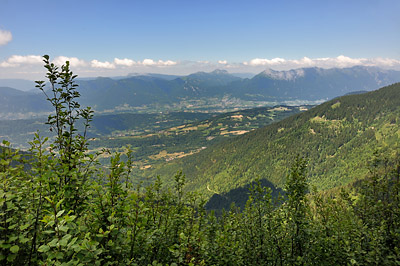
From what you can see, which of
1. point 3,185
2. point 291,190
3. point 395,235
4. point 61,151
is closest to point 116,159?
point 61,151

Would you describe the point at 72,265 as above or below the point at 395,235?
above

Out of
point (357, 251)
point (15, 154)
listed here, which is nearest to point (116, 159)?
point (15, 154)

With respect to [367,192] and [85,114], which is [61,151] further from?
[367,192]

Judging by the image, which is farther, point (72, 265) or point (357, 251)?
point (357, 251)

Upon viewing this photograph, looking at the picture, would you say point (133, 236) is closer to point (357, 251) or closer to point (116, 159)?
point (116, 159)

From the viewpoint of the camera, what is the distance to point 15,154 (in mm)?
6055

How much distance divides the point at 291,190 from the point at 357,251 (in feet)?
11.5

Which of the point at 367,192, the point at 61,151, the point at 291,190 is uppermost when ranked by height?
the point at 61,151

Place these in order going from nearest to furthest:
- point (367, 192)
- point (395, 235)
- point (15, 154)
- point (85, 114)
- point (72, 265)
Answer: point (72, 265) → point (15, 154) → point (85, 114) → point (395, 235) → point (367, 192)

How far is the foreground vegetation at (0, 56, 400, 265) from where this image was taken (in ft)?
14.1

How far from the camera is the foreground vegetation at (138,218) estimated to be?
431 centimetres

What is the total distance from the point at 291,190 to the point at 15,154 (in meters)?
11.4

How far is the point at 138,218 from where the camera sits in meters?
5.73

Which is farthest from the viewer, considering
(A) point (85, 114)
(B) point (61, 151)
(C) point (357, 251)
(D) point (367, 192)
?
(D) point (367, 192)
